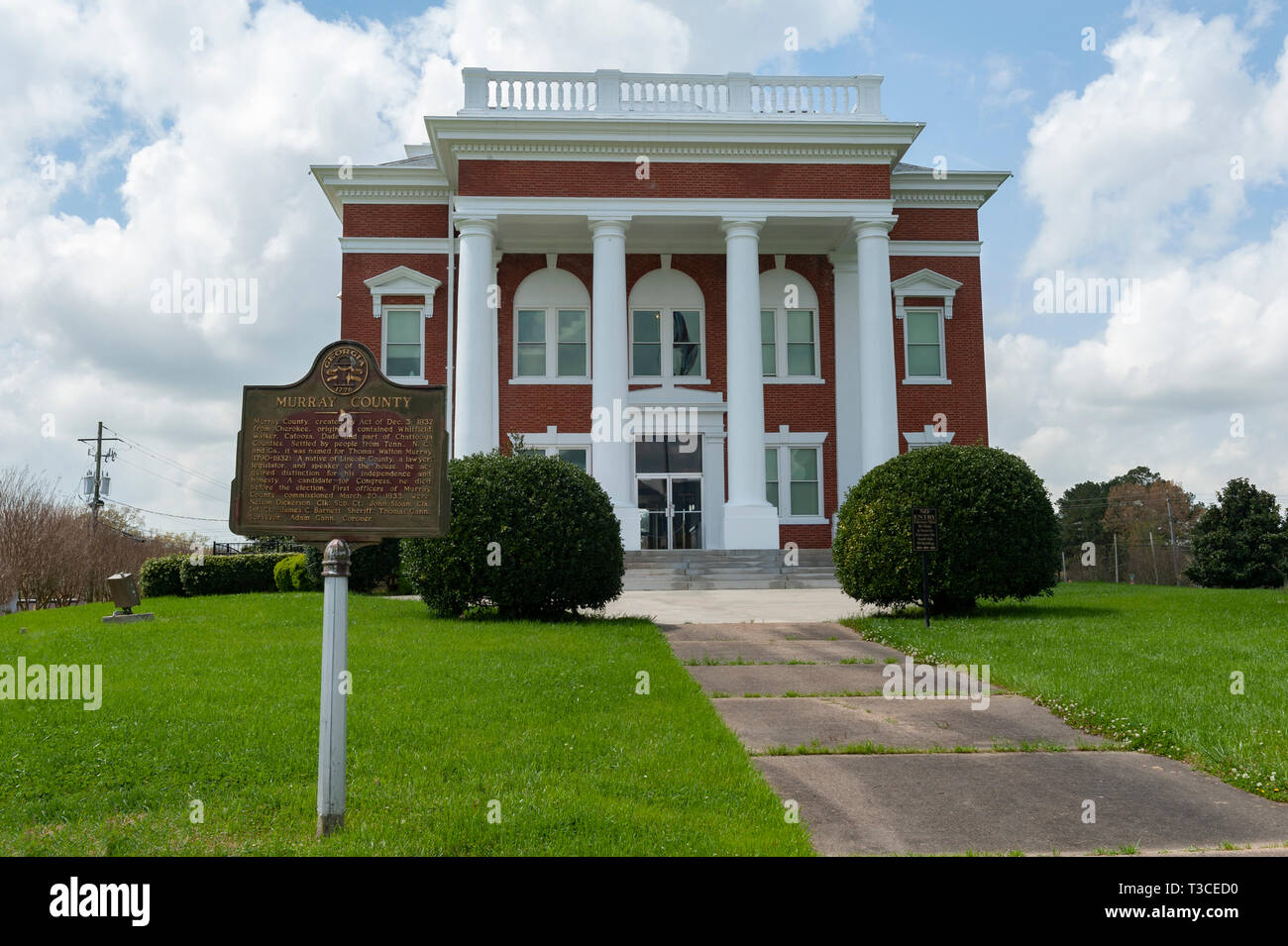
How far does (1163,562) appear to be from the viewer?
155 ft

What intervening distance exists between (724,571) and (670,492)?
235 inches

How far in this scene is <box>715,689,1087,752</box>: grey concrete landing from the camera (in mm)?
7211

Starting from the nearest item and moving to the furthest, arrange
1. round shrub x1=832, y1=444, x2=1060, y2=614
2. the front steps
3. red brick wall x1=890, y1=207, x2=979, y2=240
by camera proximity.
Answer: round shrub x1=832, y1=444, x2=1060, y2=614 < the front steps < red brick wall x1=890, y1=207, x2=979, y2=240

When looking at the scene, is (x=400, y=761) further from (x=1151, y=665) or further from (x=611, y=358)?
(x=611, y=358)

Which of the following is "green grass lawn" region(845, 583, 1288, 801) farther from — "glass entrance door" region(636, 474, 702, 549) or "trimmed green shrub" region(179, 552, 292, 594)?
"trimmed green shrub" region(179, 552, 292, 594)

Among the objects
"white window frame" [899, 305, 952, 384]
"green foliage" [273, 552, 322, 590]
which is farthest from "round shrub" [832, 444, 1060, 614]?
→ "white window frame" [899, 305, 952, 384]

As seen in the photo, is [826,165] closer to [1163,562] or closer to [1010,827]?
[1010,827]

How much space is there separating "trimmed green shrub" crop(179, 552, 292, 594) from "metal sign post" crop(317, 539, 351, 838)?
20696mm

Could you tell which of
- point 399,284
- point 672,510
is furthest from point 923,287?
point 399,284

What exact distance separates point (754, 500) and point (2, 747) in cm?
2239
